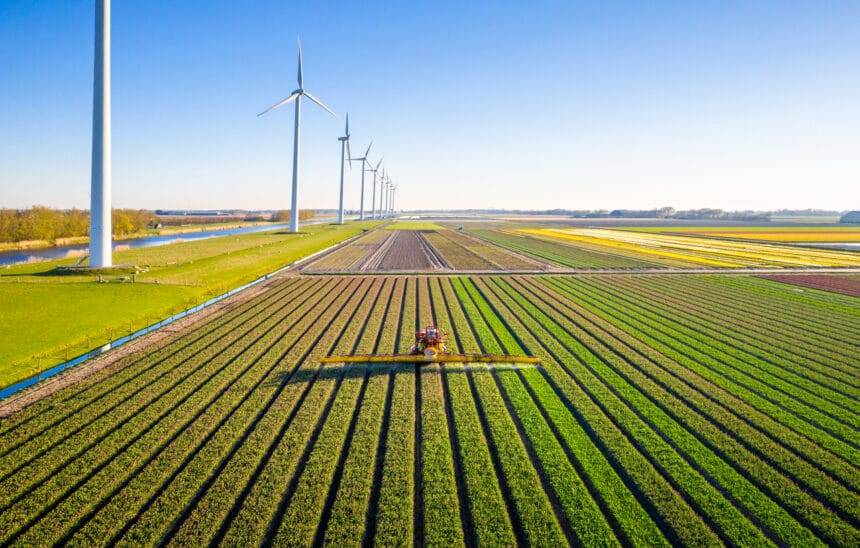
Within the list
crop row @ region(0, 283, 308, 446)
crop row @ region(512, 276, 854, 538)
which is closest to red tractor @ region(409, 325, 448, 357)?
crop row @ region(512, 276, 854, 538)

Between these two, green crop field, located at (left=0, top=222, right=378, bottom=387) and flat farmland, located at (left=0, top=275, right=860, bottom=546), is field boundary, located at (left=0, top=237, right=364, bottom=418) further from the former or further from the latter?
flat farmland, located at (left=0, top=275, right=860, bottom=546)

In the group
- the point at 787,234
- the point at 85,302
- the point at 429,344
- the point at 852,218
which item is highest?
the point at 852,218

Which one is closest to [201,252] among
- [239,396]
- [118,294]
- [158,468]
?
[118,294]

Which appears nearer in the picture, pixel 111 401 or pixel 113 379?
pixel 111 401

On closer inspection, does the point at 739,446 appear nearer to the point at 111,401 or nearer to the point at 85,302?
the point at 111,401

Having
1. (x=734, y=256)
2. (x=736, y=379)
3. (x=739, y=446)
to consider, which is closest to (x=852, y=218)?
(x=734, y=256)
